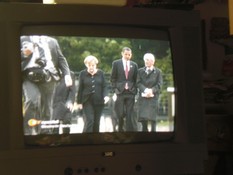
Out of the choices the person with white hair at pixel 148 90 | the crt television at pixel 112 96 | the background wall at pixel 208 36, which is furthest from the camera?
the background wall at pixel 208 36

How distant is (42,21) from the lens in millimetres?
1370

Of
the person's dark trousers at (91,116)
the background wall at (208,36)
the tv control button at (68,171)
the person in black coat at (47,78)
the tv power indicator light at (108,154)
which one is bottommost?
the tv control button at (68,171)

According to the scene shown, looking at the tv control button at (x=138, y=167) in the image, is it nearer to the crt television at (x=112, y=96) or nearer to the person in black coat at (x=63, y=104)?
the crt television at (x=112, y=96)

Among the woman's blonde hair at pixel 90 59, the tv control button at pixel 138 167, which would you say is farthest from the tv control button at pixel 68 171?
the woman's blonde hair at pixel 90 59

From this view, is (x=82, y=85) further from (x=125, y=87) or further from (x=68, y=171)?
(x=68, y=171)

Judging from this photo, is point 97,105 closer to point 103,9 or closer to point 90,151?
point 90,151

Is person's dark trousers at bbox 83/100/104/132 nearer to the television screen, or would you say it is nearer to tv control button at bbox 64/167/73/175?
the television screen

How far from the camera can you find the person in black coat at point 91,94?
139 centimetres

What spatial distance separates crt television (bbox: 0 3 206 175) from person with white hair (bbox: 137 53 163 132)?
1.1 inches

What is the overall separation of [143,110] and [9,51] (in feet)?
1.54

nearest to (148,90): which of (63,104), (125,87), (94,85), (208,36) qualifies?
(125,87)

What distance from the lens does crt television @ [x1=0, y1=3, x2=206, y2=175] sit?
52.6 inches

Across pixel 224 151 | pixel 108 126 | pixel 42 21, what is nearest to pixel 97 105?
pixel 108 126

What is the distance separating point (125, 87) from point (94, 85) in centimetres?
10
